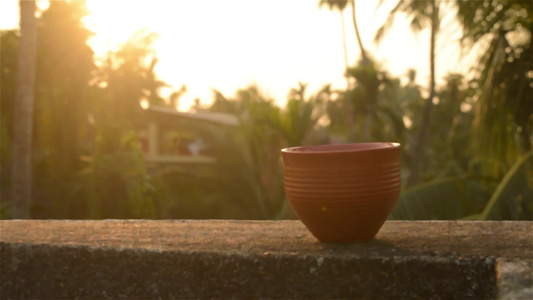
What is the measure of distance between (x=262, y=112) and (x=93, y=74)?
463 cm

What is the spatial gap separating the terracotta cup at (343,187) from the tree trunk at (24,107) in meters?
11.6

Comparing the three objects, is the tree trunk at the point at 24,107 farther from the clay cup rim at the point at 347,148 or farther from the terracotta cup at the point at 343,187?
the terracotta cup at the point at 343,187

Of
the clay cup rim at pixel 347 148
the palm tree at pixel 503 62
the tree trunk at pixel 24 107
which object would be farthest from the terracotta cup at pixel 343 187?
the tree trunk at pixel 24 107

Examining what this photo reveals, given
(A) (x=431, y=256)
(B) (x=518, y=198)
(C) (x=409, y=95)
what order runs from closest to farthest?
(A) (x=431, y=256), (B) (x=518, y=198), (C) (x=409, y=95)

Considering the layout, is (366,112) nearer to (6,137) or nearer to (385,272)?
(6,137)

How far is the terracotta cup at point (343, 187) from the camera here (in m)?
2.03

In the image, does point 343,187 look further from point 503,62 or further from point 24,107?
point 24,107

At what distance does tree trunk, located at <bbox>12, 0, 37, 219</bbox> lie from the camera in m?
12.7

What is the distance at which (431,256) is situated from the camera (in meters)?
1.98

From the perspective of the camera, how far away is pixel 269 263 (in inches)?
84.0

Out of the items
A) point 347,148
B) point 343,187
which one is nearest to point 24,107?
point 347,148

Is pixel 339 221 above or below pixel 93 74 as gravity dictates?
below

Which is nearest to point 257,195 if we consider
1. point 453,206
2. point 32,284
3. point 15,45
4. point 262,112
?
point 262,112

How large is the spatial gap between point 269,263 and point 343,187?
0.35 metres
